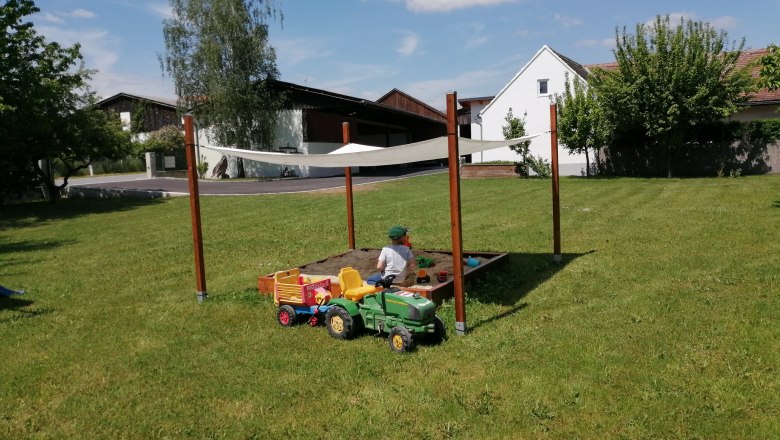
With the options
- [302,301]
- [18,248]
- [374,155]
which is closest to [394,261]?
[302,301]

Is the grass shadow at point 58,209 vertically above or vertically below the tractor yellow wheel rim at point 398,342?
above

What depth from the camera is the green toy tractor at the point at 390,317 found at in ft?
18.5

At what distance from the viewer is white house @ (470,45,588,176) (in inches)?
1288

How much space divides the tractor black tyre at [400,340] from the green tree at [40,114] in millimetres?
18050

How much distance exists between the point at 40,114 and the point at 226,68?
14.2 m

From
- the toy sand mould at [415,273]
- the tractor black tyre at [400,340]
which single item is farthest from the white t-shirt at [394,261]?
the tractor black tyre at [400,340]

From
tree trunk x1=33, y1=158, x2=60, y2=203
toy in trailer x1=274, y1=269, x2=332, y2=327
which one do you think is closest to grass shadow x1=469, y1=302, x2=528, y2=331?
toy in trailer x1=274, y1=269, x2=332, y2=327

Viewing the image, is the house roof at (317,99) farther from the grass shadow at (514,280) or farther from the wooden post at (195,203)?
the wooden post at (195,203)

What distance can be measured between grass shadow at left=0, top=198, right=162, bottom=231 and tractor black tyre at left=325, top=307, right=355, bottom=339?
54.0 feet

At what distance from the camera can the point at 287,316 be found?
21.9 ft

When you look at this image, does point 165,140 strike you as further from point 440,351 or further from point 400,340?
point 440,351

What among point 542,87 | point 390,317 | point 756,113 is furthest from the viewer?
point 542,87

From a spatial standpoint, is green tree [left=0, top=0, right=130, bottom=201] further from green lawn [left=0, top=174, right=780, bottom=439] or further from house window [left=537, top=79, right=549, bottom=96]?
house window [left=537, top=79, right=549, bottom=96]

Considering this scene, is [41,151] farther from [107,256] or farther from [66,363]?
[66,363]
